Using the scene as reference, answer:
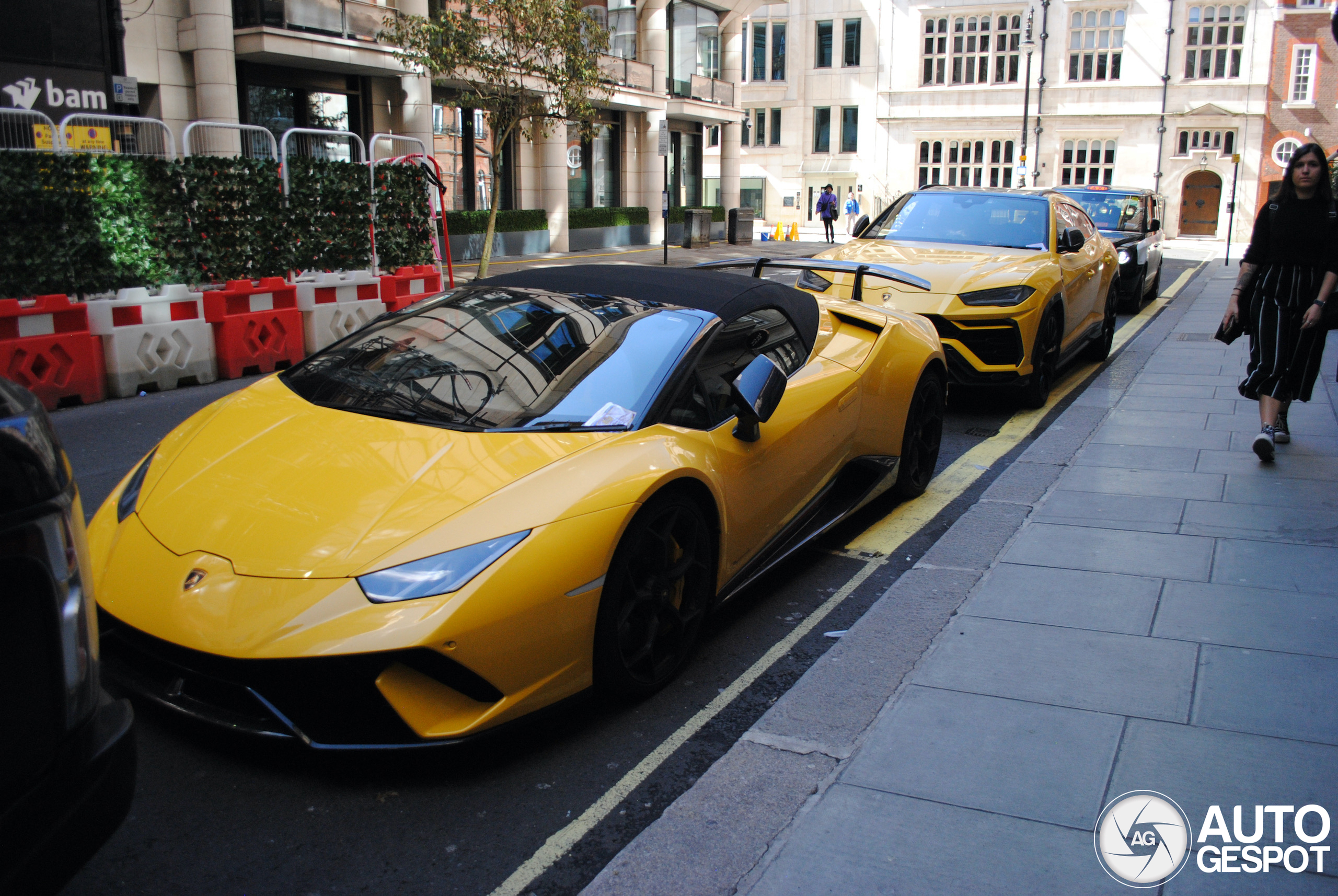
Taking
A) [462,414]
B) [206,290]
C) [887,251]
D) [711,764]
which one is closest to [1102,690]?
[711,764]

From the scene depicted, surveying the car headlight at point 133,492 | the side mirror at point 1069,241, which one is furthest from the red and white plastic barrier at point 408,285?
the car headlight at point 133,492

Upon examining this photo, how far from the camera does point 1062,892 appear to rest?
251 centimetres

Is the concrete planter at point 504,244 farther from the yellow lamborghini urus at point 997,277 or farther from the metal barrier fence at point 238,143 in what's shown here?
the yellow lamborghini urus at point 997,277

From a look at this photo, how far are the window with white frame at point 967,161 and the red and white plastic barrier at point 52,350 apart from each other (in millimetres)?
50389

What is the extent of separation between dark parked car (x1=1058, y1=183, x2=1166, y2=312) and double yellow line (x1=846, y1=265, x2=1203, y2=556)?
5.56 metres

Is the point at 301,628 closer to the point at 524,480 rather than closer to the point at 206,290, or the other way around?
the point at 524,480

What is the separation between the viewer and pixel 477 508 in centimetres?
304

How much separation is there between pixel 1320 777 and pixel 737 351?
2390 millimetres

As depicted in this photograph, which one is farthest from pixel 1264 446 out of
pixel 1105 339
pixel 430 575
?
pixel 430 575

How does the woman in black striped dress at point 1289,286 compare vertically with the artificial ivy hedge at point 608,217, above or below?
below

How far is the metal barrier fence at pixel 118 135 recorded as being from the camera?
1019cm

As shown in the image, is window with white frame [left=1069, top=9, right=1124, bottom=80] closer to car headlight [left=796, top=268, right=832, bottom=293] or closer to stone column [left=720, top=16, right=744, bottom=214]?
stone column [left=720, top=16, right=744, bottom=214]

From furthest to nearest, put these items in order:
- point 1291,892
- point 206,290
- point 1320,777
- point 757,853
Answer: point 206,290
point 1320,777
point 757,853
point 1291,892

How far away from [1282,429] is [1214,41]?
52.5 metres
